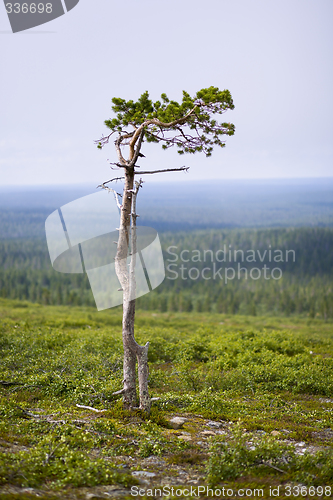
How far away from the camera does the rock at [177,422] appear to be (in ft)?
33.1

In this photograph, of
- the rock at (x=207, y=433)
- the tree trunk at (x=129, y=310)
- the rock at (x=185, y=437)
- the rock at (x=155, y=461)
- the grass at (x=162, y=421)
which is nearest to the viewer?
the grass at (x=162, y=421)

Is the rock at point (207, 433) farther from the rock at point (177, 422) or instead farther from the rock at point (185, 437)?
the rock at point (177, 422)

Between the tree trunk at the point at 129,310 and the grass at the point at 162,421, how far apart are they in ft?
1.71

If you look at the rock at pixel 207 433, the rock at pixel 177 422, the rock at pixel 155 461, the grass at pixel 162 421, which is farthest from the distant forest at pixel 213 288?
the rock at pixel 155 461

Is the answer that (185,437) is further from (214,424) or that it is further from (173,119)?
(173,119)

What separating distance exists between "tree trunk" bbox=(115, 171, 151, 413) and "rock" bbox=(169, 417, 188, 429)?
2.50 feet

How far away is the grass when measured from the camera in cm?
706

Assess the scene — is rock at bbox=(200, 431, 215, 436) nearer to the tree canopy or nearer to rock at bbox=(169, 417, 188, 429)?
rock at bbox=(169, 417, 188, 429)

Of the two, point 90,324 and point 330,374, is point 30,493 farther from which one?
point 90,324

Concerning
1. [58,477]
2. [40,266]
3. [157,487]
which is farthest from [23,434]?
[40,266]

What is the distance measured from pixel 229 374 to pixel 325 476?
8.03m

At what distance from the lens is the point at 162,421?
10.1 meters

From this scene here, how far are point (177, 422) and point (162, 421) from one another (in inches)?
20.9

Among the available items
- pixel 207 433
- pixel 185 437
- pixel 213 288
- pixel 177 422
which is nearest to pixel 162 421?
pixel 177 422
